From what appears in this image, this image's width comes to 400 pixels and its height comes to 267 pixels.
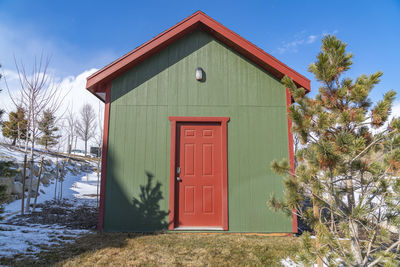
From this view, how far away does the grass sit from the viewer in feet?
10.8

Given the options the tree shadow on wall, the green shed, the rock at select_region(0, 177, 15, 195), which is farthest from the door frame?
the rock at select_region(0, 177, 15, 195)

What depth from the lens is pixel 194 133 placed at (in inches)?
209

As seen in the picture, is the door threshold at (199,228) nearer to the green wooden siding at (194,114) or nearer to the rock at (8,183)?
the green wooden siding at (194,114)

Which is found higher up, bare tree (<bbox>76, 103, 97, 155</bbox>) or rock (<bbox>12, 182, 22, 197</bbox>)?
bare tree (<bbox>76, 103, 97, 155</bbox>)

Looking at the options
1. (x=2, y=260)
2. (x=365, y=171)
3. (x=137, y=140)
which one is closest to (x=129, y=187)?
(x=137, y=140)

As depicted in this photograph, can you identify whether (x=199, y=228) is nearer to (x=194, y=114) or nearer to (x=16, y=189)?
(x=194, y=114)

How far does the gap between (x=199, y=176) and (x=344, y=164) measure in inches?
129

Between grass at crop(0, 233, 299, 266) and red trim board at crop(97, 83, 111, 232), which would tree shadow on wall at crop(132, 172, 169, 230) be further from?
red trim board at crop(97, 83, 111, 232)

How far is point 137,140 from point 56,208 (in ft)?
14.2

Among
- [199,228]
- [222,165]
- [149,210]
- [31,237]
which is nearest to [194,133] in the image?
[222,165]

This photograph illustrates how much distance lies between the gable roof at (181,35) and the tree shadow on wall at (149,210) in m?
2.74

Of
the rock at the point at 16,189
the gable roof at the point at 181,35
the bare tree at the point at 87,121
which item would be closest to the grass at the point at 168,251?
the gable roof at the point at 181,35

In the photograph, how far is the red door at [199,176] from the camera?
16.5ft

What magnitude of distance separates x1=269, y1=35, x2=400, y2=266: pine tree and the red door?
8.49 ft
